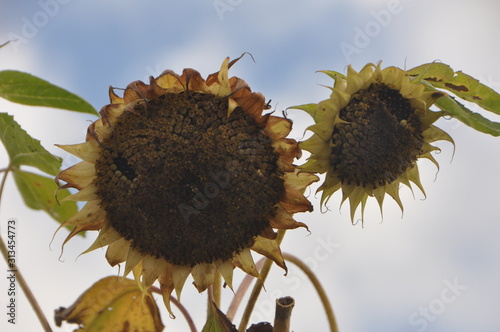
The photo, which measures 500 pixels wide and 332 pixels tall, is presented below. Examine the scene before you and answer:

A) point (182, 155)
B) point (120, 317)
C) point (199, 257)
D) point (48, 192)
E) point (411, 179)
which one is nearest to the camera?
point (182, 155)

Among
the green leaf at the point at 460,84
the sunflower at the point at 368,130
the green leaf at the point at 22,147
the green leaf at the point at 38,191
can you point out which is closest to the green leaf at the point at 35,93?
the green leaf at the point at 22,147

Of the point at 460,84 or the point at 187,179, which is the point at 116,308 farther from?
the point at 460,84

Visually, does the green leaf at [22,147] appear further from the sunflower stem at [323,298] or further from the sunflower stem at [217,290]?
the sunflower stem at [323,298]

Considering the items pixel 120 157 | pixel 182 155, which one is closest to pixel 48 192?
pixel 120 157

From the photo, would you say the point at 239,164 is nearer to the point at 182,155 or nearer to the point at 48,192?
the point at 182,155

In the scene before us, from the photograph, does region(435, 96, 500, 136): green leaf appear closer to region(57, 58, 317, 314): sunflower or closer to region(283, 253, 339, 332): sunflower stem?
region(57, 58, 317, 314): sunflower

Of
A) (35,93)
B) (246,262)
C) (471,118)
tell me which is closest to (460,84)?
(471,118)
